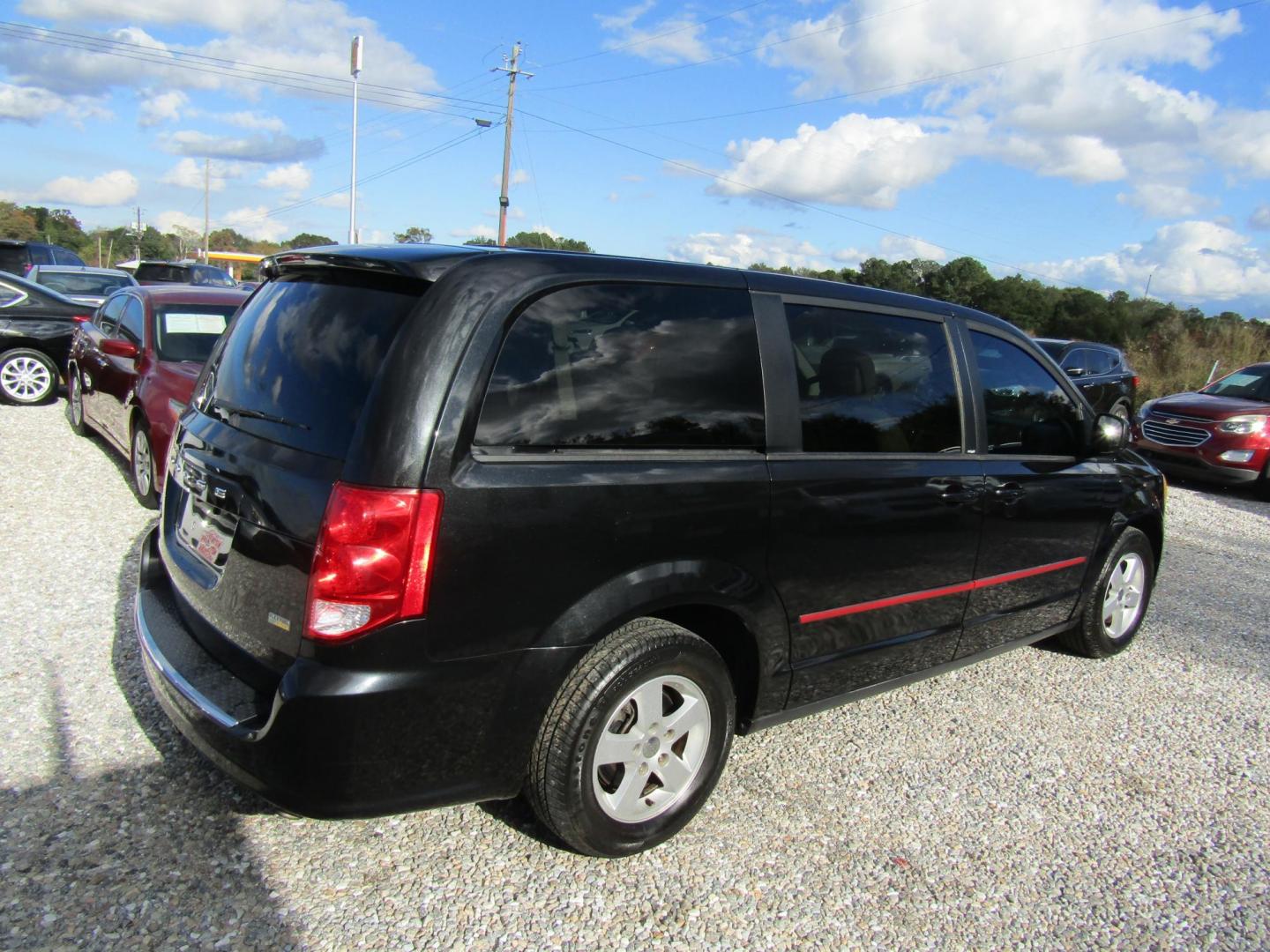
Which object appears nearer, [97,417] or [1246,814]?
[1246,814]

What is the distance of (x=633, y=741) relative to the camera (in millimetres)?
2689

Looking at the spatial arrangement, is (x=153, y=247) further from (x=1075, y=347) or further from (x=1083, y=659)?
(x=1083, y=659)

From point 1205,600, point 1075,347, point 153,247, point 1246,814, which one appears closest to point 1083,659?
point 1246,814

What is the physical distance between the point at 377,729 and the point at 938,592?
226 cm

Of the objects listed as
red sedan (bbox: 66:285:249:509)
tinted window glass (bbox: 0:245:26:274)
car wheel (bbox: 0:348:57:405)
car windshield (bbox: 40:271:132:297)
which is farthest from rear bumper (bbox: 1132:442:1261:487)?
tinted window glass (bbox: 0:245:26:274)

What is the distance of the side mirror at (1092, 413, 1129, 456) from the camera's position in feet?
14.1

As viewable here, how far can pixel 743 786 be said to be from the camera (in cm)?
328

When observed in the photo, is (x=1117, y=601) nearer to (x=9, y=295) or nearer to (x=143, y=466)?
(x=143, y=466)

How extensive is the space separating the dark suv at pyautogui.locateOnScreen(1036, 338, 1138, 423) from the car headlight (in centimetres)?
235

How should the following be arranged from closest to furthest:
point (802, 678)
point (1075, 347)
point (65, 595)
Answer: point (802, 678) → point (65, 595) → point (1075, 347)

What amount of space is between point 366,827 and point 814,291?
2349mm

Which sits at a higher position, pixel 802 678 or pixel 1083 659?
pixel 802 678

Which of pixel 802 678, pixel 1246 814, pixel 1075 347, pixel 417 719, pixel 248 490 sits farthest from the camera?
pixel 1075 347

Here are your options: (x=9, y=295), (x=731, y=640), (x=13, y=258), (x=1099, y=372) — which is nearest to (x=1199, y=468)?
(x=1099, y=372)
